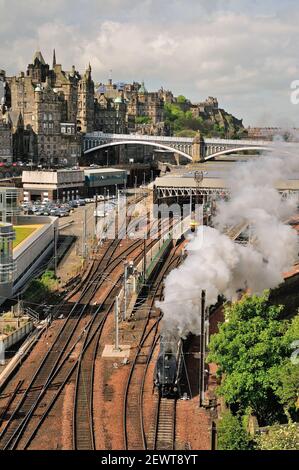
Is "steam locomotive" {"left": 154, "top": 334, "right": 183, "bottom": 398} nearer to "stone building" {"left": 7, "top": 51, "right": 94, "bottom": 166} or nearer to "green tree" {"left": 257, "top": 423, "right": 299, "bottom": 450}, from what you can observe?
"green tree" {"left": 257, "top": 423, "right": 299, "bottom": 450}

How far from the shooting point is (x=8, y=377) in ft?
89.3

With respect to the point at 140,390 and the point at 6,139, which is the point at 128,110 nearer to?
the point at 6,139

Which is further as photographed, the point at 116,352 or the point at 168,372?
the point at 116,352

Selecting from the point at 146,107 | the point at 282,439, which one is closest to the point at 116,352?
the point at 282,439

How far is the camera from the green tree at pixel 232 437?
1984cm

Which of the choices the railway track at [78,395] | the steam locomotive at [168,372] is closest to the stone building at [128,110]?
the railway track at [78,395]

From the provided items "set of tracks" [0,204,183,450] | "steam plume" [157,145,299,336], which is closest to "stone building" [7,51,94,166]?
"steam plume" [157,145,299,336]

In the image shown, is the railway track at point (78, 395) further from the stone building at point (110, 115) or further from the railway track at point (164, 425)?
the stone building at point (110, 115)

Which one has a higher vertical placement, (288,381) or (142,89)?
(142,89)

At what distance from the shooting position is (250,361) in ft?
77.0

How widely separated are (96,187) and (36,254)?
45.0 meters

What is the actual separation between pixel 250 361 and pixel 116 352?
27.4 ft
